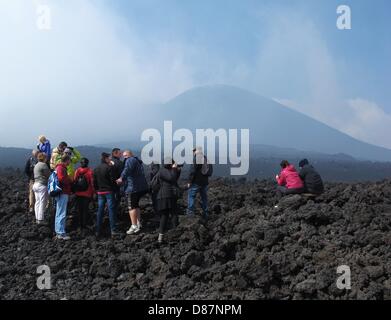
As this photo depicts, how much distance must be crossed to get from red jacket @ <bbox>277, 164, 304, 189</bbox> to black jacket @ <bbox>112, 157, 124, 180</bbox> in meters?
4.26

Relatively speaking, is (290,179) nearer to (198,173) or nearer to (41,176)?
(198,173)

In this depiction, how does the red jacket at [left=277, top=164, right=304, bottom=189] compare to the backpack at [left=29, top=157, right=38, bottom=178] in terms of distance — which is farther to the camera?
the backpack at [left=29, top=157, right=38, bottom=178]

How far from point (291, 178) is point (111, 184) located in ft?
15.5

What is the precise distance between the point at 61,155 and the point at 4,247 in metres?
2.67

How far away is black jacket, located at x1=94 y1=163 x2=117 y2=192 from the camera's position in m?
11.3

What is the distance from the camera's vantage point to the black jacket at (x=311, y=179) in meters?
12.5

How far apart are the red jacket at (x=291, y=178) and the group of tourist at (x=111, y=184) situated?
81.6 inches

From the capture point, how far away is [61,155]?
39.7 feet

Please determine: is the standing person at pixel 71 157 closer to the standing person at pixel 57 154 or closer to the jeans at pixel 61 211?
the standing person at pixel 57 154

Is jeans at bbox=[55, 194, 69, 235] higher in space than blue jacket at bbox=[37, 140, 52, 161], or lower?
lower

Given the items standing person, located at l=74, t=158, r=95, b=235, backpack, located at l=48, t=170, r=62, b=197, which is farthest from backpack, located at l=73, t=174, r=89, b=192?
backpack, located at l=48, t=170, r=62, b=197

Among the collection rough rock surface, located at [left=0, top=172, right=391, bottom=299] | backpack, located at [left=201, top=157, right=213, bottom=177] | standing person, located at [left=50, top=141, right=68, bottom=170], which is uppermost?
standing person, located at [left=50, top=141, right=68, bottom=170]

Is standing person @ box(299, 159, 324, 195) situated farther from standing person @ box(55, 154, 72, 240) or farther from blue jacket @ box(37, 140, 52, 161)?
blue jacket @ box(37, 140, 52, 161)
